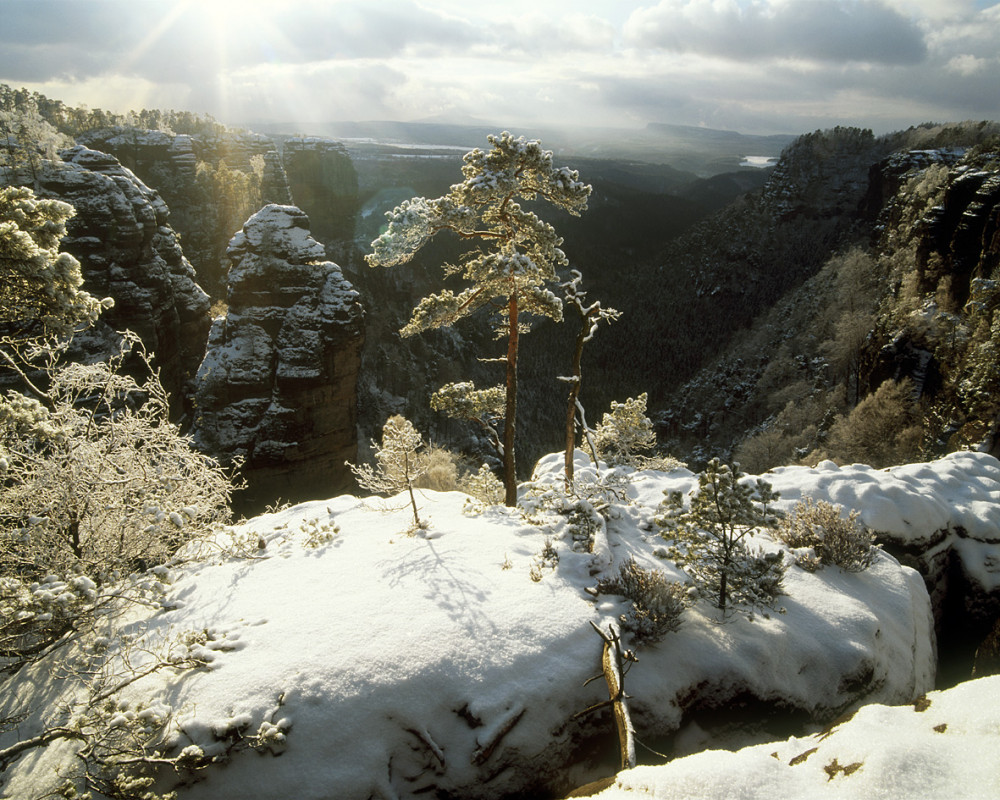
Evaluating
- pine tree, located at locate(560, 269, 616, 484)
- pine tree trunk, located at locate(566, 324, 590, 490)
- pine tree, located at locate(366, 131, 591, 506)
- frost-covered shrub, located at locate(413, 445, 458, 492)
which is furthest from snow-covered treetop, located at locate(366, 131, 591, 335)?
frost-covered shrub, located at locate(413, 445, 458, 492)

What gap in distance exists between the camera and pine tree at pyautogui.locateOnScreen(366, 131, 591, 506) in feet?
31.4

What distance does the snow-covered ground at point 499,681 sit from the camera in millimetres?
3414

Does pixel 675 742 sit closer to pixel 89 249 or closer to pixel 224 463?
pixel 224 463

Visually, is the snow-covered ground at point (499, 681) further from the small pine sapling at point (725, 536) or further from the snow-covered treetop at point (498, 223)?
the snow-covered treetop at point (498, 223)

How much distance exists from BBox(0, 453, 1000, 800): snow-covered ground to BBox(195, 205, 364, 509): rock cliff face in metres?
16.8

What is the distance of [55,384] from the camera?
7461 millimetres

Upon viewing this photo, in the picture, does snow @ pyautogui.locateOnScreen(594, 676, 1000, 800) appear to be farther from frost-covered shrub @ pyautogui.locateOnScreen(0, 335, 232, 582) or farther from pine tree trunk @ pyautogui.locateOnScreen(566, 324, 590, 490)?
pine tree trunk @ pyautogui.locateOnScreen(566, 324, 590, 490)

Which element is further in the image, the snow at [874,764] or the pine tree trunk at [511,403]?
the pine tree trunk at [511,403]

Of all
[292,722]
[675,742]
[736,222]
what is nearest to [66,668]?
[292,722]

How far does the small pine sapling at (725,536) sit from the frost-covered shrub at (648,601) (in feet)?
1.57

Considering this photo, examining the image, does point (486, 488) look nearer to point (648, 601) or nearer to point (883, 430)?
point (648, 601)

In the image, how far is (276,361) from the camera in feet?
78.4

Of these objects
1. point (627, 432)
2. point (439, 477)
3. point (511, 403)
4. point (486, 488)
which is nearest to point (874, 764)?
point (511, 403)

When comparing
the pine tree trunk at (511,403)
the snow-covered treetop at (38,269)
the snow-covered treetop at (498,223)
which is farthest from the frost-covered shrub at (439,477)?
the snow-covered treetop at (38,269)
